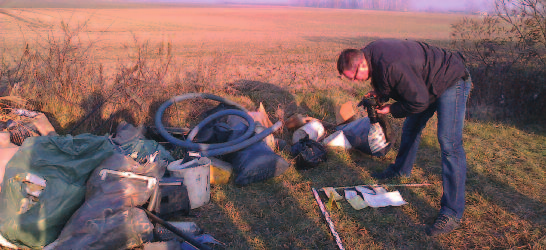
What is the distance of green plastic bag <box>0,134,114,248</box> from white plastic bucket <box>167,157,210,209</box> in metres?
0.66

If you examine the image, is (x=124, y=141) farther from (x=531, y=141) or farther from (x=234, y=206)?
(x=531, y=141)

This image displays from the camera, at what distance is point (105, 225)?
97.3 inches

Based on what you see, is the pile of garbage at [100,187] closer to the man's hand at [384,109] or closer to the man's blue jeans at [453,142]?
the man's hand at [384,109]

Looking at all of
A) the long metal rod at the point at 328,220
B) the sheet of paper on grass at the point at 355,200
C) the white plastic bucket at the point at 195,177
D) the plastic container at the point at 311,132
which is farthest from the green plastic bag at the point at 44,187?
the plastic container at the point at 311,132

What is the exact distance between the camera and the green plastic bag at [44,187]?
260 centimetres

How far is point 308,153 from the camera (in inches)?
171

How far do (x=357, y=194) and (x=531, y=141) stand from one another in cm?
378

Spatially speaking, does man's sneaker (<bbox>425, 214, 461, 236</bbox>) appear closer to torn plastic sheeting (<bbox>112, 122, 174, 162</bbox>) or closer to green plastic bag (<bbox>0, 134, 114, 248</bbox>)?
torn plastic sheeting (<bbox>112, 122, 174, 162</bbox>)

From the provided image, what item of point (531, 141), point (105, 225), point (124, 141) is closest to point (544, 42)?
point (531, 141)

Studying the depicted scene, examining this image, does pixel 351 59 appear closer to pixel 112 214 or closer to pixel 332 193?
pixel 332 193

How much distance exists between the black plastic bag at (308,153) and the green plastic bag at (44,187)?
2163 mm

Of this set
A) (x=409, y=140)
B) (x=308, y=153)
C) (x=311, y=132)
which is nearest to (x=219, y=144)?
(x=308, y=153)

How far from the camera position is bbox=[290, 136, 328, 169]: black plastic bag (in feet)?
14.0

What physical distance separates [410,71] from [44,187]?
9.75ft
